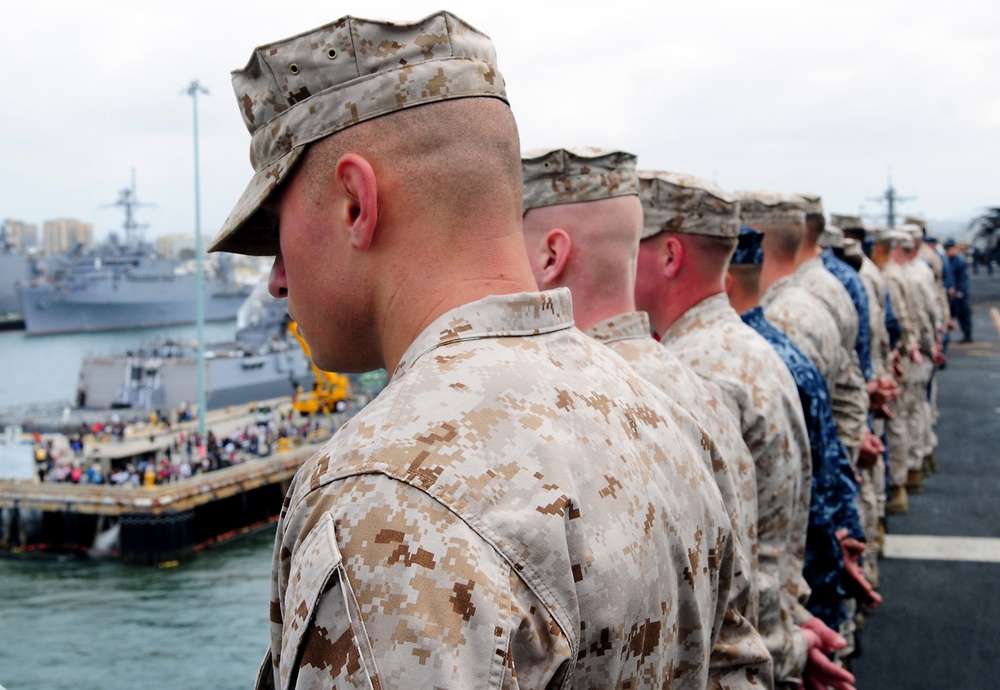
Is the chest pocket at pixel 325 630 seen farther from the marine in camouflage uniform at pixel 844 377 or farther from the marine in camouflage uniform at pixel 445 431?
the marine in camouflage uniform at pixel 844 377

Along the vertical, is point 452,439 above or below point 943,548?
above

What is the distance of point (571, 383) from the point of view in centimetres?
107

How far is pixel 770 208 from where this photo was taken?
14.1 feet

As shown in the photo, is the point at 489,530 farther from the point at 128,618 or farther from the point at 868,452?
the point at 128,618

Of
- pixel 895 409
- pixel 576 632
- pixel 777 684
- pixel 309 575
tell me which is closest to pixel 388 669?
pixel 309 575

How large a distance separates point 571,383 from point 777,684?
5.00 feet

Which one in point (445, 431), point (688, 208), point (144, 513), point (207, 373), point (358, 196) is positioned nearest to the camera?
point (445, 431)

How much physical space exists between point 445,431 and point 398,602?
17 centimetres

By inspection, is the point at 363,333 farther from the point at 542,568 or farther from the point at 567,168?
the point at 567,168

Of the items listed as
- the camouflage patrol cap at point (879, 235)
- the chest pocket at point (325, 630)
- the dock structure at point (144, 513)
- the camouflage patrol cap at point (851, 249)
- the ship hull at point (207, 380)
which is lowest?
the dock structure at point (144, 513)

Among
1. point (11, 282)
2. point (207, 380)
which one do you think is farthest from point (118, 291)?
point (207, 380)

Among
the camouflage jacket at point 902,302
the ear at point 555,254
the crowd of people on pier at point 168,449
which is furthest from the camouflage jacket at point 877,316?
the crowd of people on pier at point 168,449

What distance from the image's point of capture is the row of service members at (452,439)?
83 centimetres

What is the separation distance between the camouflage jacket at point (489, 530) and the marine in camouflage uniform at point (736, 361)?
1219 mm
